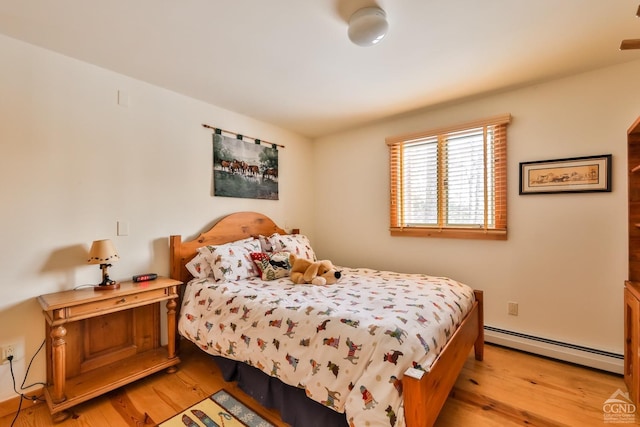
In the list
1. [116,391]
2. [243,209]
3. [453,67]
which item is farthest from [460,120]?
[116,391]

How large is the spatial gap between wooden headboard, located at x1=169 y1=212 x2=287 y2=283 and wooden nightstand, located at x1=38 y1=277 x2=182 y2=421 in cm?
21

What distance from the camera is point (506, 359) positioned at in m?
2.42

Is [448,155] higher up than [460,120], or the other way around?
[460,120]

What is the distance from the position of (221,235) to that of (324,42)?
1973 mm

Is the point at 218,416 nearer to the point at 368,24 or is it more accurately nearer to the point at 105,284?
the point at 105,284

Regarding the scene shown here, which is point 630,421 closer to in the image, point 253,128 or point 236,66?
point 236,66

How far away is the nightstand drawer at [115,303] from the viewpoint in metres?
1.76

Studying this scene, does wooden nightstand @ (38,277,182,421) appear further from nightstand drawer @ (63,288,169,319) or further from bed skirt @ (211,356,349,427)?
bed skirt @ (211,356,349,427)

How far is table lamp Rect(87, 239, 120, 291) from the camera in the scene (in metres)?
1.96

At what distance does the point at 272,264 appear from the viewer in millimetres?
2615

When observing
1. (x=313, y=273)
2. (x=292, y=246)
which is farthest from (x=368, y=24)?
(x=292, y=246)

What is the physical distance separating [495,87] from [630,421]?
251 cm

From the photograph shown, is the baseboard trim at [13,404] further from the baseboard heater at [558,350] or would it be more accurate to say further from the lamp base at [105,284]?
the baseboard heater at [558,350]

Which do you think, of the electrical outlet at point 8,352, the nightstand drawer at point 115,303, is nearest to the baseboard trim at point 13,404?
the electrical outlet at point 8,352
